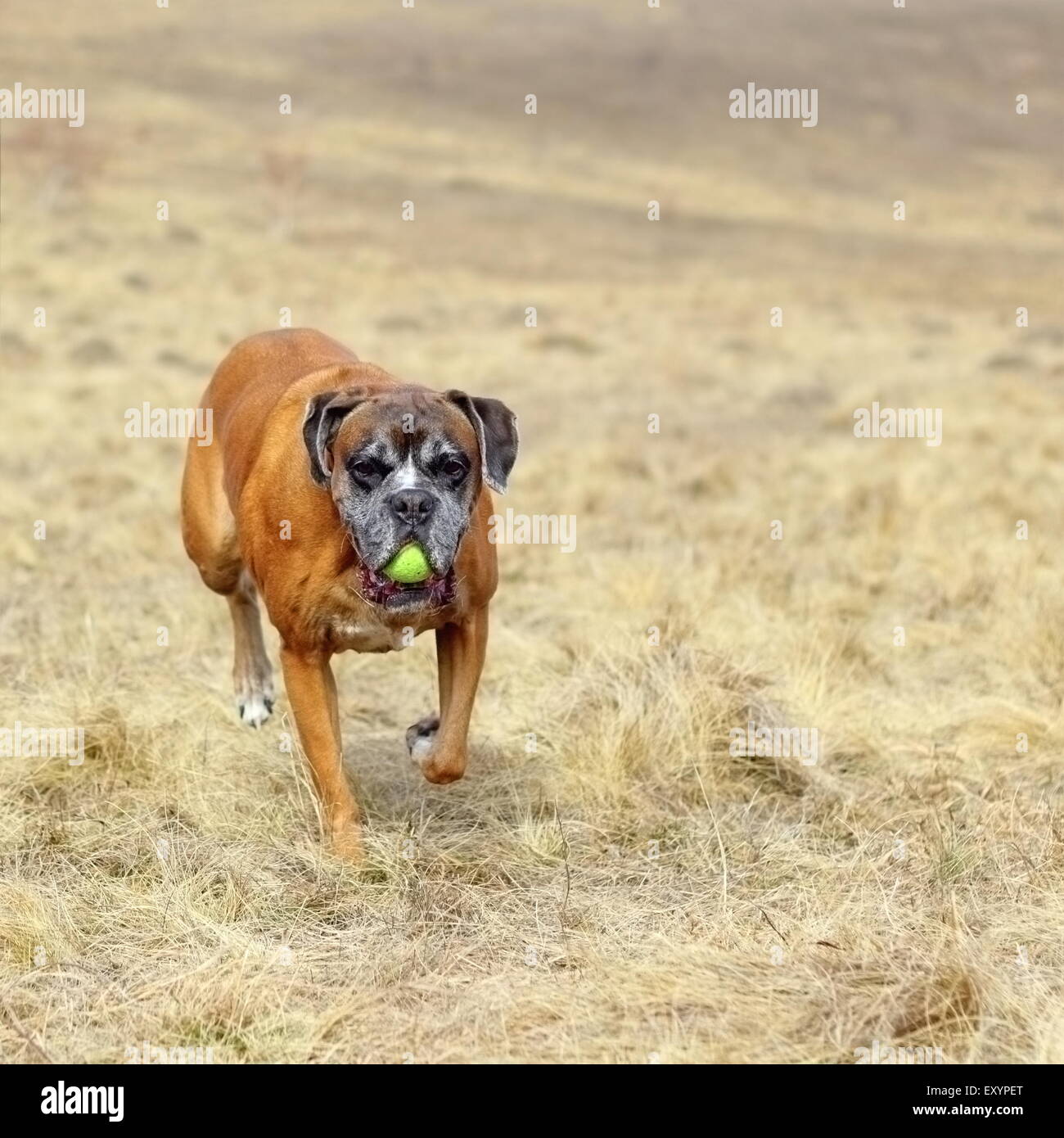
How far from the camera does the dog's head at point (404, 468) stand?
443cm

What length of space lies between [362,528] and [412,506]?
20 cm

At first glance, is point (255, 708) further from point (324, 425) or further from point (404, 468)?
point (404, 468)

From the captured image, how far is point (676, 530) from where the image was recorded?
33.9ft

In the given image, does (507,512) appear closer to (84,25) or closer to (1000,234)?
(1000,234)

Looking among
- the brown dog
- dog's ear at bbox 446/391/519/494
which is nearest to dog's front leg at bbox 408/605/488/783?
the brown dog

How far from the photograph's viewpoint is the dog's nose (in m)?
4.38

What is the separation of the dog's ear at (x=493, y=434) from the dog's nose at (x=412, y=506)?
376 millimetres

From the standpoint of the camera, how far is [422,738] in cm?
526

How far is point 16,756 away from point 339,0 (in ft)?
281

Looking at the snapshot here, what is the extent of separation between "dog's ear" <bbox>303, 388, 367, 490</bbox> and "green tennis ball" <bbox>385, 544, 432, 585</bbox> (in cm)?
40

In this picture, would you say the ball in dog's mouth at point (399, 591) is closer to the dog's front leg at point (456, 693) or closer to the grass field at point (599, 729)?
the dog's front leg at point (456, 693)

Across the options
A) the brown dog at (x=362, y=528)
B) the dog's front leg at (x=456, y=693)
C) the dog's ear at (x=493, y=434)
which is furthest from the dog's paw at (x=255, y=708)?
the dog's ear at (x=493, y=434)

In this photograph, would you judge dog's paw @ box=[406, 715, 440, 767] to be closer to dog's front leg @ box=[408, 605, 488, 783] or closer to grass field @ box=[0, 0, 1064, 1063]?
dog's front leg @ box=[408, 605, 488, 783]
